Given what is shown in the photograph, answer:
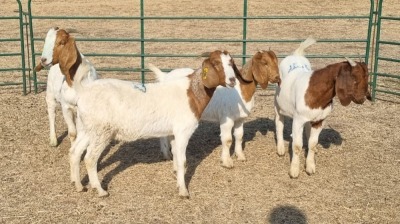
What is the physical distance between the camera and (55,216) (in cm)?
508

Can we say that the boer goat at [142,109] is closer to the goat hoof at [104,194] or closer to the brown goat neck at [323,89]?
the goat hoof at [104,194]

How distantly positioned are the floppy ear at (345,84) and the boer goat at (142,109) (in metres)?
1.21

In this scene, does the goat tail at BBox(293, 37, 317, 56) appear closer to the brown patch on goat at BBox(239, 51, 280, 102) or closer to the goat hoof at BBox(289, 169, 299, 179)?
the brown patch on goat at BBox(239, 51, 280, 102)

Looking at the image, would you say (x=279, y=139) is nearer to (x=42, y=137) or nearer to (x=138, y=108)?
(x=138, y=108)

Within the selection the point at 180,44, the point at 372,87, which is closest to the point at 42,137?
the point at 372,87

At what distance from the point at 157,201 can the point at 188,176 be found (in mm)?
773

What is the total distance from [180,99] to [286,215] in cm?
164

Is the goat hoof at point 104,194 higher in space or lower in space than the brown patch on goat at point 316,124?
lower

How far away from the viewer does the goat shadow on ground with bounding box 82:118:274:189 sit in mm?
6391

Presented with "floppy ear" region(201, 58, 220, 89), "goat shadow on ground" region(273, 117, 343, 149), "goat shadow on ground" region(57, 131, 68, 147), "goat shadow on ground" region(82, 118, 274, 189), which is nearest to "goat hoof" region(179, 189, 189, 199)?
"goat shadow on ground" region(82, 118, 274, 189)

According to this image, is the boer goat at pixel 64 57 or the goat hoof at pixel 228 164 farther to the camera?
the goat hoof at pixel 228 164

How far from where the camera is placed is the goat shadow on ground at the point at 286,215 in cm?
507

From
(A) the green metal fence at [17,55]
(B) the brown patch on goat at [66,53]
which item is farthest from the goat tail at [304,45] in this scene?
(A) the green metal fence at [17,55]

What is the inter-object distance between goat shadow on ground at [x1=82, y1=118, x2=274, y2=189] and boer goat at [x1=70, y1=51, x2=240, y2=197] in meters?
0.67
